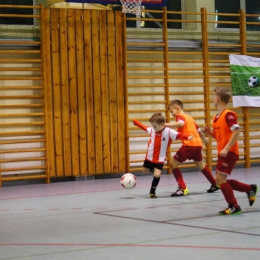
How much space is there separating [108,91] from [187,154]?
396 centimetres

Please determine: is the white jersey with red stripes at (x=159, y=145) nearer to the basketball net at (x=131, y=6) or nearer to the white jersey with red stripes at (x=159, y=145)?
the white jersey with red stripes at (x=159, y=145)

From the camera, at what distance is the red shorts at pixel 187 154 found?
988cm

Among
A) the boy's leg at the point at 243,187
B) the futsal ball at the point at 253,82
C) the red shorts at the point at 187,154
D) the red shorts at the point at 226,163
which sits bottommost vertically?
the boy's leg at the point at 243,187

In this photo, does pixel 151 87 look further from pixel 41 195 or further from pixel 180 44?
pixel 41 195

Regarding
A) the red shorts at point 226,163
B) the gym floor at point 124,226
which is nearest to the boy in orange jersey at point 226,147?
the red shorts at point 226,163

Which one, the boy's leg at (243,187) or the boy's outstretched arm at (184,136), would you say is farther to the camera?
the boy's outstretched arm at (184,136)

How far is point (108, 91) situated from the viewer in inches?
531

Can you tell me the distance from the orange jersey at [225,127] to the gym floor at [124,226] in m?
0.83

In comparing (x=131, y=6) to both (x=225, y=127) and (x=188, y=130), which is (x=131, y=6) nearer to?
(x=188, y=130)

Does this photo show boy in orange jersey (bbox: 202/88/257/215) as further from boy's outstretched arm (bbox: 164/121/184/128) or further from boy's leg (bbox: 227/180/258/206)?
boy's outstretched arm (bbox: 164/121/184/128)

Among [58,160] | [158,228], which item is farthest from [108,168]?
[158,228]

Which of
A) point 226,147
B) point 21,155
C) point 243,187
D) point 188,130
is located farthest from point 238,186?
point 21,155

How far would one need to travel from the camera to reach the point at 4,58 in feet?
41.7

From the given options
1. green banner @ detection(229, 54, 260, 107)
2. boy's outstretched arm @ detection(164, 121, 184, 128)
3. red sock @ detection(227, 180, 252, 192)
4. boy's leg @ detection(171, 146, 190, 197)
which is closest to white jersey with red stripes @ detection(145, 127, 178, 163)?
boy's outstretched arm @ detection(164, 121, 184, 128)
